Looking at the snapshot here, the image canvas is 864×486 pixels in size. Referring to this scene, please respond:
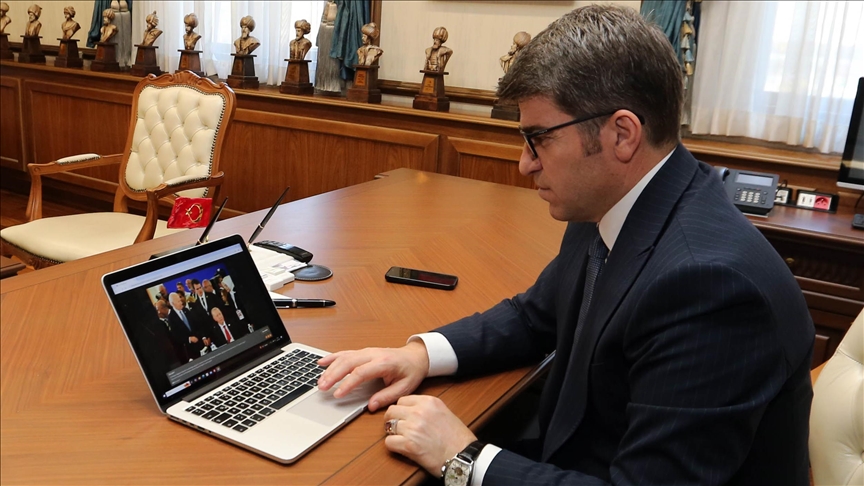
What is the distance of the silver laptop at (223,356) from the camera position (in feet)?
3.13

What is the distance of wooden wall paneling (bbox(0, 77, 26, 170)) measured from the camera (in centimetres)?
500

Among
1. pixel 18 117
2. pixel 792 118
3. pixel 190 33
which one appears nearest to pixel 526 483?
pixel 792 118

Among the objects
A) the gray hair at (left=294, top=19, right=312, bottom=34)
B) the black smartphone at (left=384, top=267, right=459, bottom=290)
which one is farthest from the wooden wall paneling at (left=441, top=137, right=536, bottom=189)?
the black smartphone at (left=384, top=267, right=459, bottom=290)

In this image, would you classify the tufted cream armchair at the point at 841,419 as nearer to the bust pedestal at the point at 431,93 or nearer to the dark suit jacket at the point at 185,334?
the dark suit jacket at the point at 185,334

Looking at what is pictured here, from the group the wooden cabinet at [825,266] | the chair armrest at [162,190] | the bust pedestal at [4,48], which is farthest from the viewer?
the bust pedestal at [4,48]

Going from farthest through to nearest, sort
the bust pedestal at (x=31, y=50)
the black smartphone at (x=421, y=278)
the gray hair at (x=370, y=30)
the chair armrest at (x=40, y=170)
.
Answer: the bust pedestal at (x=31, y=50), the gray hair at (x=370, y=30), the chair armrest at (x=40, y=170), the black smartphone at (x=421, y=278)

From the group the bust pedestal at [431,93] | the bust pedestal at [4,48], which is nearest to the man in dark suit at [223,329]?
the bust pedestal at [431,93]

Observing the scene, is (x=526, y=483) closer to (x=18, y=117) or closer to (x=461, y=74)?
(x=461, y=74)

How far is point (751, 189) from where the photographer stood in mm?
2695

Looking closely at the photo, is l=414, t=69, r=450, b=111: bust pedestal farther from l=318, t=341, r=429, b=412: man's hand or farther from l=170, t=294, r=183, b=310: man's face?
l=170, t=294, r=183, b=310: man's face

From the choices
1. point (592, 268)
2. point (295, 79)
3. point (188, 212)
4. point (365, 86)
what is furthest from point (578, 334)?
point (295, 79)

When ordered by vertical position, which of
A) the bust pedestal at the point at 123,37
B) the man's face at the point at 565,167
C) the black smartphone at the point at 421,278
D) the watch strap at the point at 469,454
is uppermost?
the bust pedestal at the point at 123,37

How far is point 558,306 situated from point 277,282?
609 mm

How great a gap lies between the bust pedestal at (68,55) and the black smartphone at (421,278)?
4294mm
